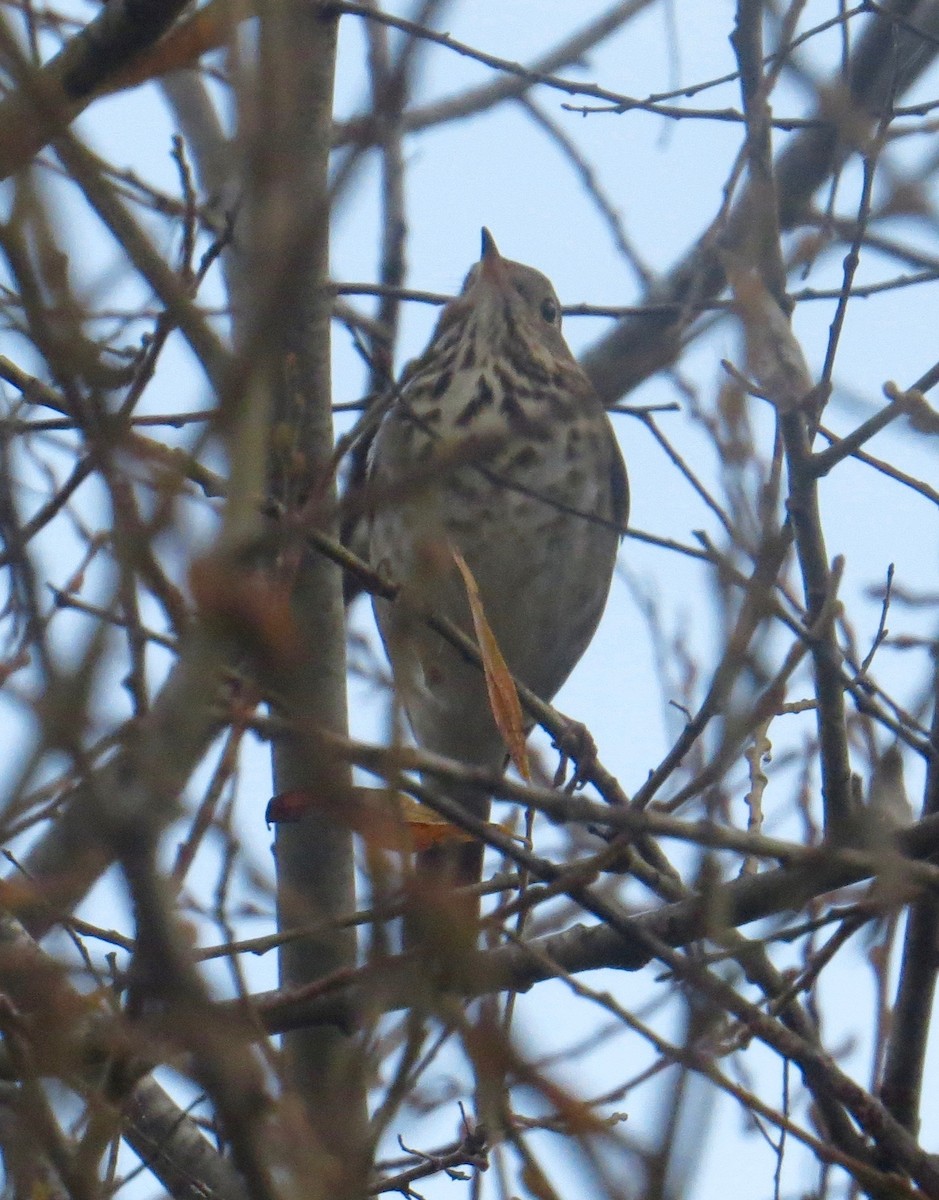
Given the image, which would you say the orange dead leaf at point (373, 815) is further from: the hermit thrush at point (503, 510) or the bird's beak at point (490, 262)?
the bird's beak at point (490, 262)

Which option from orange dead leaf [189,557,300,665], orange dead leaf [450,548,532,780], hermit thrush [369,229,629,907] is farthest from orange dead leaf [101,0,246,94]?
hermit thrush [369,229,629,907]

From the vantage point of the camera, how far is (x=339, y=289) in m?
3.99

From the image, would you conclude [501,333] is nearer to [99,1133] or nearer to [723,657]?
[723,657]

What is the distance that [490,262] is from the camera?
573cm

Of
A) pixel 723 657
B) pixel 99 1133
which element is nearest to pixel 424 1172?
pixel 723 657

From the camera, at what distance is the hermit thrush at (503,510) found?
5141 millimetres

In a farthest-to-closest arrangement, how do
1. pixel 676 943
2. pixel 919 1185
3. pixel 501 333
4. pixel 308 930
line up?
1. pixel 501 333
2. pixel 676 943
3. pixel 919 1185
4. pixel 308 930

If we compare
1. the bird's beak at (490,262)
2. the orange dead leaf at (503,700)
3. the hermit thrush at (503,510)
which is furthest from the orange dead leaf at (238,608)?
the bird's beak at (490,262)

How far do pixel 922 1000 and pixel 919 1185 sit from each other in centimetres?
53

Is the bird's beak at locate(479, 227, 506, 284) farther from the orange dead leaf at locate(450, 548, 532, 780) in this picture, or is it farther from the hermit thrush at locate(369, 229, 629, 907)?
the orange dead leaf at locate(450, 548, 532, 780)

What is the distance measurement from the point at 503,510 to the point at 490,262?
0.96 meters

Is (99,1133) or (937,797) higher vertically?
(937,797)

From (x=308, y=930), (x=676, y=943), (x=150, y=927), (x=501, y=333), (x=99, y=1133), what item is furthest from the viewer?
(x=501, y=333)

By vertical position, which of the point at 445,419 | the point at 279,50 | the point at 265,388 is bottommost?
the point at 265,388
